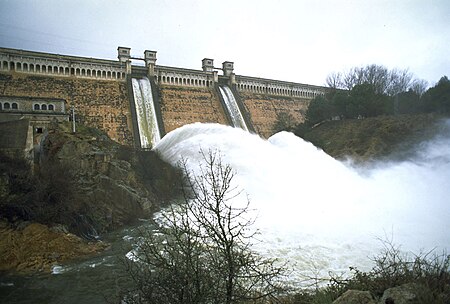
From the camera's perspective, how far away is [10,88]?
1271 inches

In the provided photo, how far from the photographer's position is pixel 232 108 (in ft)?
147

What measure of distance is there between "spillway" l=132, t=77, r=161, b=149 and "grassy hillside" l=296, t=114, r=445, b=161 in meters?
16.6

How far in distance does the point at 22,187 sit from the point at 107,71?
26852 millimetres

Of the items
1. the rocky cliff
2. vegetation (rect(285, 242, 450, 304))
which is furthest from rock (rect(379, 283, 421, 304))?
the rocky cliff

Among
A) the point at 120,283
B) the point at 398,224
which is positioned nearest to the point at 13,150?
the point at 120,283

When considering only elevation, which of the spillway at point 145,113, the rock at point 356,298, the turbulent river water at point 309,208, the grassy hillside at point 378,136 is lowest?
the rock at point 356,298

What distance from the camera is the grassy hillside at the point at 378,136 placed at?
2973 centimetres

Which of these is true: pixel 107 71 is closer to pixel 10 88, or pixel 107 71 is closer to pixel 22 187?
pixel 10 88

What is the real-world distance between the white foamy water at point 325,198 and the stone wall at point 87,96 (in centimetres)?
1026

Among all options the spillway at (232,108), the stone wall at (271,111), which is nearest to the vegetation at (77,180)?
the spillway at (232,108)

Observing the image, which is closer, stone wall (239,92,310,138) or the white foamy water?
the white foamy water

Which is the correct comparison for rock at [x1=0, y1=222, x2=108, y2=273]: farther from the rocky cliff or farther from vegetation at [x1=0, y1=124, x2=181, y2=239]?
vegetation at [x1=0, y1=124, x2=181, y2=239]

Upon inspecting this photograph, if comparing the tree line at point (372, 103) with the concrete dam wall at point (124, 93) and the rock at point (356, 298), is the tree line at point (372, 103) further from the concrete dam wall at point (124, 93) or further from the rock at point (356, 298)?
the rock at point (356, 298)

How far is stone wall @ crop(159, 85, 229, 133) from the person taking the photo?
3884 centimetres
